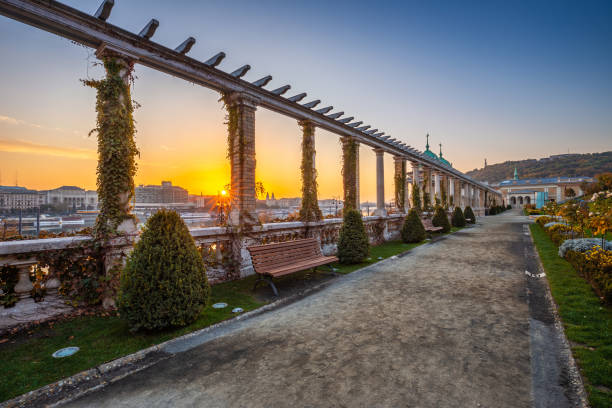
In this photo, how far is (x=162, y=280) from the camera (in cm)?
387

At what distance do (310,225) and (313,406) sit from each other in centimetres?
677

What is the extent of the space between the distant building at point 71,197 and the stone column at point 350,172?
7937 mm

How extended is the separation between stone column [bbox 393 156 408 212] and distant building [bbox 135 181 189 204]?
11.5 meters

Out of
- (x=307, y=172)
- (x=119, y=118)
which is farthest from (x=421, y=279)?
(x=119, y=118)

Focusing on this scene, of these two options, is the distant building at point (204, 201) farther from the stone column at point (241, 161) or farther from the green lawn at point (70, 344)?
the green lawn at point (70, 344)

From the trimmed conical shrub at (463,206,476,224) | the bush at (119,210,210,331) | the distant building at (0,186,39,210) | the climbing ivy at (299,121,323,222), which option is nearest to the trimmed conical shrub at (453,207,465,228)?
the trimmed conical shrub at (463,206,476,224)

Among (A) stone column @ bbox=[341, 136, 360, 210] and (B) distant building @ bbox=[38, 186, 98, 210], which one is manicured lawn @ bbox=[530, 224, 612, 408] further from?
(B) distant building @ bbox=[38, 186, 98, 210]

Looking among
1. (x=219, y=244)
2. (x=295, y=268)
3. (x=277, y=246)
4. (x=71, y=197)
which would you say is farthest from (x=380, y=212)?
(x=71, y=197)

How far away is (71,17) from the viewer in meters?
4.53

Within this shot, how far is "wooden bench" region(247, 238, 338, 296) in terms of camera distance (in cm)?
571

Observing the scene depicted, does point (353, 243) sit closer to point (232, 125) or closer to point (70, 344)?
point (232, 125)

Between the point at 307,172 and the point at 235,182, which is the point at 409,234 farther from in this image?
the point at 235,182

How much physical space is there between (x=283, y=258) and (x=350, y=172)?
584 cm

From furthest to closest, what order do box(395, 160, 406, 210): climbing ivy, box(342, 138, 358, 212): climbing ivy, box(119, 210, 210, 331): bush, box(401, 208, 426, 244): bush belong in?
box(395, 160, 406, 210): climbing ivy
box(401, 208, 426, 244): bush
box(342, 138, 358, 212): climbing ivy
box(119, 210, 210, 331): bush
